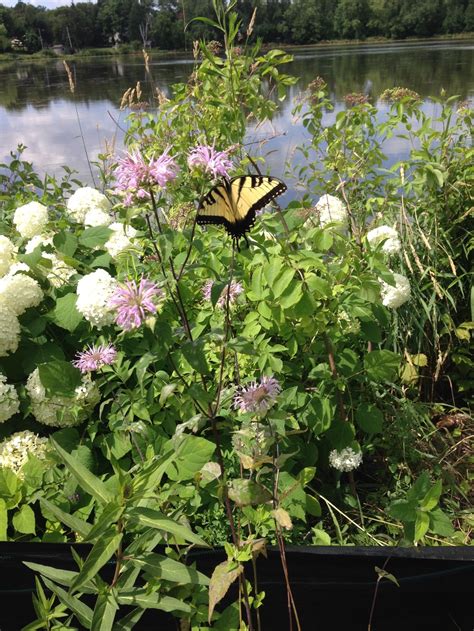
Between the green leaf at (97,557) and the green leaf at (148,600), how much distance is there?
159 mm

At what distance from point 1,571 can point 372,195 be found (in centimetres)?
190

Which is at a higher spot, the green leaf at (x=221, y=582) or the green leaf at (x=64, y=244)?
the green leaf at (x=64, y=244)

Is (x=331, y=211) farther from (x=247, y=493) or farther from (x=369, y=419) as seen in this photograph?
(x=247, y=493)

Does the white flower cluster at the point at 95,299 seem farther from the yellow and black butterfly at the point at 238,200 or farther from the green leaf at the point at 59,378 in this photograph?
the yellow and black butterfly at the point at 238,200

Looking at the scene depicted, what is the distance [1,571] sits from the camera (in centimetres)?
129

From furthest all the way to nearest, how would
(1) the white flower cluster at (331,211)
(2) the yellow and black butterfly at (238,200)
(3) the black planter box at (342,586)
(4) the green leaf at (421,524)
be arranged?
1. (1) the white flower cluster at (331,211)
2. (3) the black planter box at (342,586)
3. (4) the green leaf at (421,524)
4. (2) the yellow and black butterfly at (238,200)

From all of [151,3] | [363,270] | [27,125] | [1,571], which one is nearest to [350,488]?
[363,270]

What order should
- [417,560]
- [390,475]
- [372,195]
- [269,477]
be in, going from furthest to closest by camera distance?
[372,195]
[390,475]
[269,477]
[417,560]

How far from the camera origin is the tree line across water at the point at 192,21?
285cm

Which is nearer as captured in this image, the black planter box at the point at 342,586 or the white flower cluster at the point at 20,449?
the black planter box at the point at 342,586

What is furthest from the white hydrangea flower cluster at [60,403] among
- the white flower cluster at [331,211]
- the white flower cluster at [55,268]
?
the white flower cluster at [331,211]

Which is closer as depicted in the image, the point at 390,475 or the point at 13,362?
the point at 13,362

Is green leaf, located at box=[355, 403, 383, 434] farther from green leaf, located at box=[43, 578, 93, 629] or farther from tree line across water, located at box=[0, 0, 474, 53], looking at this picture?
tree line across water, located at box=[0, 0, 474, 53]

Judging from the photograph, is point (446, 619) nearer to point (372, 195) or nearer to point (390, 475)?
point (390, 475)
